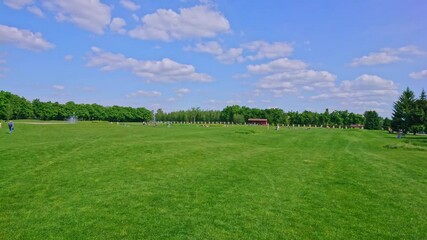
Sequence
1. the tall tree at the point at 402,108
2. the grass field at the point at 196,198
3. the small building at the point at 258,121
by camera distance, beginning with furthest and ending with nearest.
→ the small building at the point at 258,121 < the tall tree at the point at 402,108 < the grass field at the point at 196,198

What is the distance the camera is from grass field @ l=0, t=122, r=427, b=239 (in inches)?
398

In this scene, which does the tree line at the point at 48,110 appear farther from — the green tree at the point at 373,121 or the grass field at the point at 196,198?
the green tree at the point at 373,121

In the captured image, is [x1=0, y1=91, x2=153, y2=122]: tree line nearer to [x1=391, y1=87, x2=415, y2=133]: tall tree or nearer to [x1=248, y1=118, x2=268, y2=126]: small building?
[x1=248, y1=118, x2=268, y2=126]: small building

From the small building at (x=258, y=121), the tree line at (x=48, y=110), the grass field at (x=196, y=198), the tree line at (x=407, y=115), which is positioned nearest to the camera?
the grass field at (x=196, y=198)

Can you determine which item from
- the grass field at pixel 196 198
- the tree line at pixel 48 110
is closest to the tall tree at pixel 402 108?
the grass field at pixel 196 198

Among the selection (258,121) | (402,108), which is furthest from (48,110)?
(402,108)

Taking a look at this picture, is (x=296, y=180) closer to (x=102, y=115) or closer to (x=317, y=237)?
(x=317, y=237)

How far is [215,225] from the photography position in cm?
1043

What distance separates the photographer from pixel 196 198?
524 inches

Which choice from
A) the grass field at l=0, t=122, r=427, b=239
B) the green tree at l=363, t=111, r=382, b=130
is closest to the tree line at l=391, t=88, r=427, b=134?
the green tree at l=363, t=111, r=382, b=130

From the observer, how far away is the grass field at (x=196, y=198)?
10102mm

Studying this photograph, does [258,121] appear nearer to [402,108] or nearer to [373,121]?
[373,121]

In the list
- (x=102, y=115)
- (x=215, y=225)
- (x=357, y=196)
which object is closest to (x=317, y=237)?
(x=215, y=225)

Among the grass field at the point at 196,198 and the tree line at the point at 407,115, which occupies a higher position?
the tree line at the point at 407,115
